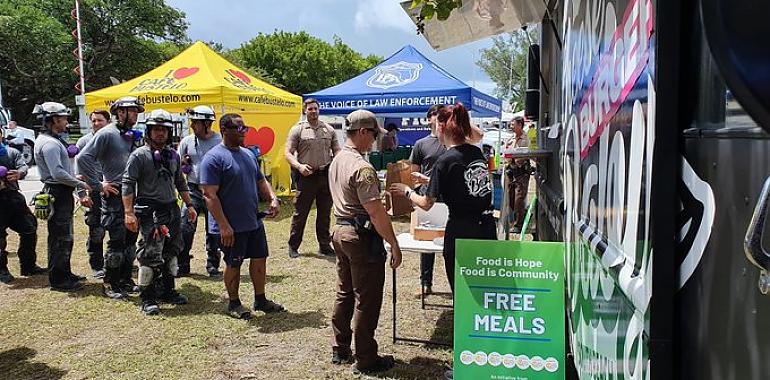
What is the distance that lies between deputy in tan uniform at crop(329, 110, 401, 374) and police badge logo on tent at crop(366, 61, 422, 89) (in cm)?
745

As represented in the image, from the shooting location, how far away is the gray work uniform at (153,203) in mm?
5102

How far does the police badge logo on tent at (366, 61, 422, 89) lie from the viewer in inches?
444

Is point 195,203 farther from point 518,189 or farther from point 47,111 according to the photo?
point 518,189

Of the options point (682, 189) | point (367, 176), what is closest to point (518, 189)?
point (367, 176)

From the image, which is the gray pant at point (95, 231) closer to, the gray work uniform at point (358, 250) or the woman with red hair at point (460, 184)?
the gray work uniform at point (358, 250)

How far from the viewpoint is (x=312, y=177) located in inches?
296

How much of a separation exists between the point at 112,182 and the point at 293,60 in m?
44.4

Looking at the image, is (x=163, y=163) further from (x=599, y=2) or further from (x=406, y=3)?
(x=599, y=2)

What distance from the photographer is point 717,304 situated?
3.05 ft

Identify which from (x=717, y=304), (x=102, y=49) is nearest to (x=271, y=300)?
(x=717, y=304)

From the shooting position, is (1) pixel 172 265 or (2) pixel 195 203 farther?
(2) pixel 195 203

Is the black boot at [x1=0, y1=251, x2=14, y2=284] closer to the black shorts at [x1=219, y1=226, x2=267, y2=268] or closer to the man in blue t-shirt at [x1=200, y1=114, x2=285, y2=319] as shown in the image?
the man in blue t-shirt at [x1=200, y1=114, x2=285, y2=319]

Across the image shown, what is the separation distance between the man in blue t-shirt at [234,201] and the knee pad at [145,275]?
2.60ft

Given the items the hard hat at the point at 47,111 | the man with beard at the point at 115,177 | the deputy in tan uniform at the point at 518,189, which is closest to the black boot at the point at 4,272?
the man with beard at the point at 115,177
